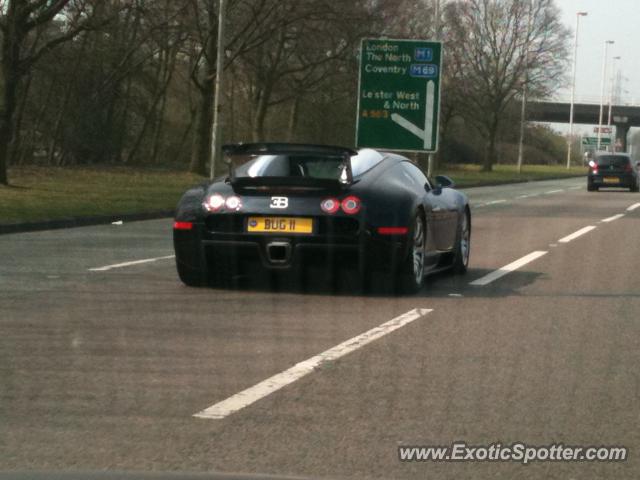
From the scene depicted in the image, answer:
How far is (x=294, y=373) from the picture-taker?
7.59 meters

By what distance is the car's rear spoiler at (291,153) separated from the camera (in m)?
11.4

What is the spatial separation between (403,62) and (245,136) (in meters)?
31.8

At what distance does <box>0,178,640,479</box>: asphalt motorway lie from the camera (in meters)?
5.65

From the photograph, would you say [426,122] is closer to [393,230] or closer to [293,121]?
[393,230]

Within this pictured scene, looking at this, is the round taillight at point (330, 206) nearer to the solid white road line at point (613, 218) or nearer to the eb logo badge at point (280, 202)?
the eb logo badge at point (280, 202)

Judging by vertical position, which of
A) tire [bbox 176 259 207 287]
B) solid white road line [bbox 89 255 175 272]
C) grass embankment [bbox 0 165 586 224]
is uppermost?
tire [bbox 176 259 207 287]

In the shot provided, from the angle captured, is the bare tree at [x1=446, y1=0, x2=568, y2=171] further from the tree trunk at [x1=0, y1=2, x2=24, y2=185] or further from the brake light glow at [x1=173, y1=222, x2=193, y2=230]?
the brake light glow at [x1=173, y1=222, x2=193, y2=230]

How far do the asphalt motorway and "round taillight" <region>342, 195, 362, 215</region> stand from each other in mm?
749

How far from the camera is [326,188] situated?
11.4 metres

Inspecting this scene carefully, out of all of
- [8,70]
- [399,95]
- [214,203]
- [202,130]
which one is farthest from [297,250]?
[202,130]

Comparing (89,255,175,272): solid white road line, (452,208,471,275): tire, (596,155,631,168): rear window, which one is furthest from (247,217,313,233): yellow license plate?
(596,155,631,168): rear window

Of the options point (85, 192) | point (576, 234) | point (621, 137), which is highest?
point (576, 234)

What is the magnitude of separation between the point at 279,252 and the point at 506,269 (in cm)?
406

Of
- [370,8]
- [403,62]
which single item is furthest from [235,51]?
[403,62]
